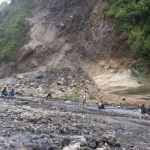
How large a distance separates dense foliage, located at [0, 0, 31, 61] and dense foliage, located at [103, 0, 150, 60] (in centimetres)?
1472

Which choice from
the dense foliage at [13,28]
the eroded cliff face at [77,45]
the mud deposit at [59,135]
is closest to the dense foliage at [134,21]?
the eroded cliff face at [77,45]

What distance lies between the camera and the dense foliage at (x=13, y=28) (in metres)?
39.7

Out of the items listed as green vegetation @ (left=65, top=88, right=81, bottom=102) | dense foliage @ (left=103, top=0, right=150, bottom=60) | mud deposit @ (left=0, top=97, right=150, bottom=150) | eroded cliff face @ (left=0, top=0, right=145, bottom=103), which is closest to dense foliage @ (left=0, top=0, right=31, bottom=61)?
eroded cliff face @ (left=0, top=0, right=145, bottom=103)

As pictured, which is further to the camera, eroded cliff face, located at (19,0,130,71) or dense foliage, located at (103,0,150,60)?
eroded cliff face, located at (19,0,130,71)

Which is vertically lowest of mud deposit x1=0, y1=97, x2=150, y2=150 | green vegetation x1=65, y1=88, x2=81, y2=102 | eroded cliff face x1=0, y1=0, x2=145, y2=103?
mud deposit x1=0, y1=97, x2=150, y2=150

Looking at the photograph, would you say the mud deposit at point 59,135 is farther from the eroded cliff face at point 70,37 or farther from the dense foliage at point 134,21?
the eroded cliff face at point 70,37

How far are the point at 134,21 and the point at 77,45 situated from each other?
8.02m

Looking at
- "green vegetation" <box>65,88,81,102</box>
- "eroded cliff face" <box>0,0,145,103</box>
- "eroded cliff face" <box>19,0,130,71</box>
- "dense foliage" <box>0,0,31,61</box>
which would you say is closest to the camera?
"green vegetation" <box>65,88,81,102</box>

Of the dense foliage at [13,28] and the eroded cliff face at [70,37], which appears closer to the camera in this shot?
the eroded cliff face at [70,37]

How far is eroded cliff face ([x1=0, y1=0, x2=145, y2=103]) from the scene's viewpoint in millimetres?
27672

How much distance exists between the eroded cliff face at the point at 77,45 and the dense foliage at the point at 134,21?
3.50ft

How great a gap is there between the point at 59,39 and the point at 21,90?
1078cm

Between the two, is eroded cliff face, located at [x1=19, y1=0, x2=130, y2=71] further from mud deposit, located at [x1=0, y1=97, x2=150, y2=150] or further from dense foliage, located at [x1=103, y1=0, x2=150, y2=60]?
mud deposit, located at [x1=0, y1=97, x2=150, y2=150]

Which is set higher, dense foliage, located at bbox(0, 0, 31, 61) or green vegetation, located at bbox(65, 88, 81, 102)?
dense foliage, located at bbox(0, 0, 31, 61)
